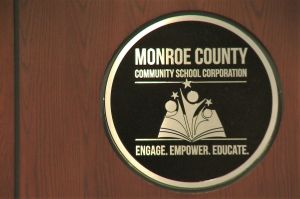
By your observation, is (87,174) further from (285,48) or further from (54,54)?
(285,48)

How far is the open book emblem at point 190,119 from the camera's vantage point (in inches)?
59.9

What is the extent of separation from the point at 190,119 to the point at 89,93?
1.04ft

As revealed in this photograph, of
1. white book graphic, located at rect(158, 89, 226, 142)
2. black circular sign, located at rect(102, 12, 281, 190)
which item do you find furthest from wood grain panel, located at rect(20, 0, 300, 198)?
white book graphic, located at rect(158, 89, 226, 142)

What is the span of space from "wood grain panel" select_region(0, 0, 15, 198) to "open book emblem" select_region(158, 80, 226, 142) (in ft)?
1.50

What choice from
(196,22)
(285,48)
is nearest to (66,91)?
(196,22)

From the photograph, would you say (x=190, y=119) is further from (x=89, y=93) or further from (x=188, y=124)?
(x=89, y=93)

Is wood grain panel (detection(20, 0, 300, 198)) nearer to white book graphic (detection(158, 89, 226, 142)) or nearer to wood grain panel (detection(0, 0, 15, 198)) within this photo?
wood grain panel (detection(0, 0, 15, 198))

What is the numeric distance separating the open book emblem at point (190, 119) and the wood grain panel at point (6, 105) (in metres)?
0.46

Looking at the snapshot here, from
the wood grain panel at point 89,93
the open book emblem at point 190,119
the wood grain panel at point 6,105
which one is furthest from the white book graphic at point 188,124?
the wood grain panel at point 6,105

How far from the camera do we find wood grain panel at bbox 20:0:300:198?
1518 millimetres

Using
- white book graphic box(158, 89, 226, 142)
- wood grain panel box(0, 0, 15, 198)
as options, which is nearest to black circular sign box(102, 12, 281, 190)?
white book graphic box(158, 89, 226, 142)

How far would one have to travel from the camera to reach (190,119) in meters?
1.52

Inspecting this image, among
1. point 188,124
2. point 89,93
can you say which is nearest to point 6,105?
point 89,93

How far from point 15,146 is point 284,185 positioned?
2.70 feet
